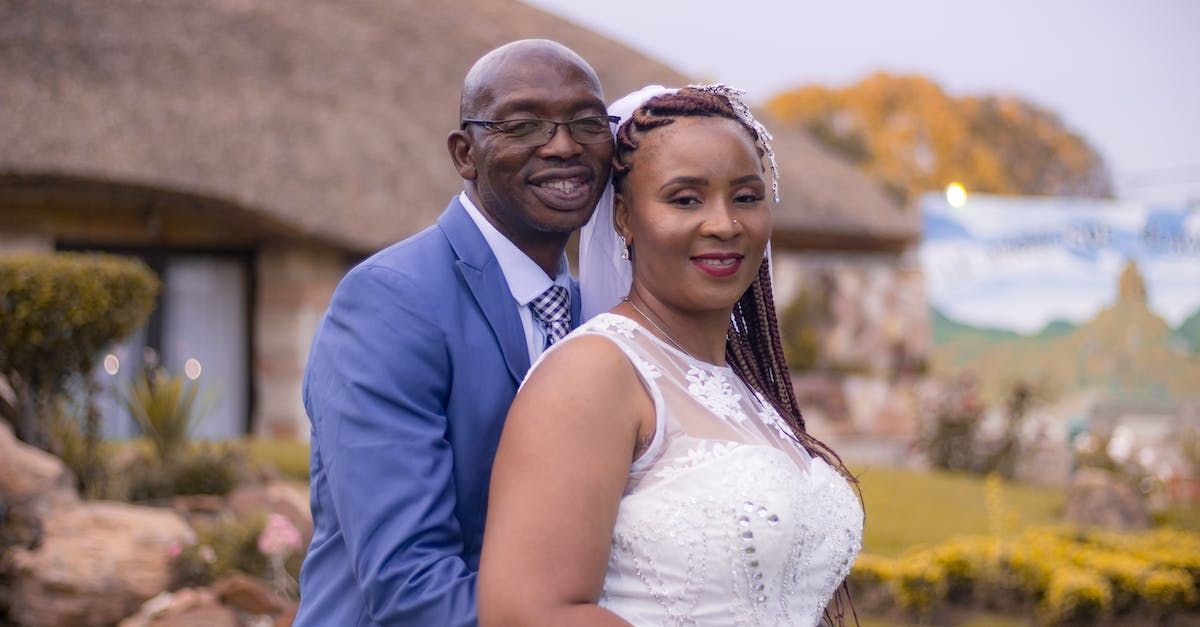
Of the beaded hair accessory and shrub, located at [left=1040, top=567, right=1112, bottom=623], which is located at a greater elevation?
the beaded hair accessory

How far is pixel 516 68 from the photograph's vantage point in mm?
2705

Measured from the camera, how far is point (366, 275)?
2547mm

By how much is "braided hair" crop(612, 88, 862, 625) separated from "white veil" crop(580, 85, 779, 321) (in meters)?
0.04

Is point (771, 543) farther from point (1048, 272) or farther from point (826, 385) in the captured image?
point (1048, 272)

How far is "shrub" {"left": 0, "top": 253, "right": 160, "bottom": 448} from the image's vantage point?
300 inches

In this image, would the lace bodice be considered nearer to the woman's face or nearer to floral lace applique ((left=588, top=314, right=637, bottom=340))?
floral lace applique ((left=588, top=314, right=637, bottom=340))

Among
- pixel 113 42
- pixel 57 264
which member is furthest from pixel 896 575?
pixel 113 42

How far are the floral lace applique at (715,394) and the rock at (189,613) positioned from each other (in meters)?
3.84

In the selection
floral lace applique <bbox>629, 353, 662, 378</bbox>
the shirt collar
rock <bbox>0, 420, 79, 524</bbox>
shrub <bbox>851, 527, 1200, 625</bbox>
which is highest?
the shirt collar

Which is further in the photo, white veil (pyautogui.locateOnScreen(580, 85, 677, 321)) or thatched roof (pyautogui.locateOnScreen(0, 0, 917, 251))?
thatched roof (pyautogui.locateOnScreen(0, 0, 917, 251))

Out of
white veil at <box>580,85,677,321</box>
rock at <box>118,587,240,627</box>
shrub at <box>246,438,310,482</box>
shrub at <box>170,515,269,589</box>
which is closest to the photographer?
white veil at <box>580,85,677,321</box>

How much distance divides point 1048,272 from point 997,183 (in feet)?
80.7

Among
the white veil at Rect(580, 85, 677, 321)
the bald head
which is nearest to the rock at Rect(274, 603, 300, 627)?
the white veil at Rect(580, 85, 677, 321)

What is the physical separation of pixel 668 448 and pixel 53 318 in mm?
6203
